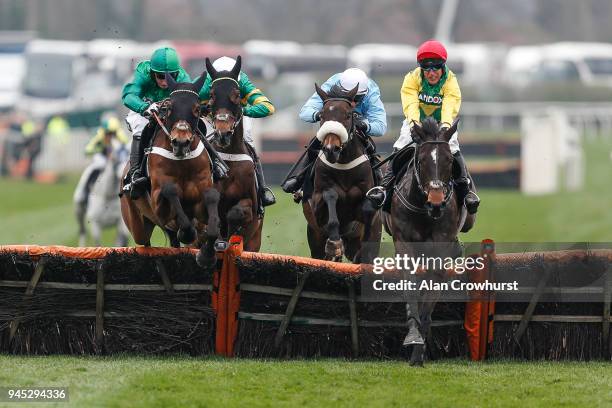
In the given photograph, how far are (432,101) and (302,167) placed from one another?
1.50m

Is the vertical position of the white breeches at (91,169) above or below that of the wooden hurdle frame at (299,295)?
above

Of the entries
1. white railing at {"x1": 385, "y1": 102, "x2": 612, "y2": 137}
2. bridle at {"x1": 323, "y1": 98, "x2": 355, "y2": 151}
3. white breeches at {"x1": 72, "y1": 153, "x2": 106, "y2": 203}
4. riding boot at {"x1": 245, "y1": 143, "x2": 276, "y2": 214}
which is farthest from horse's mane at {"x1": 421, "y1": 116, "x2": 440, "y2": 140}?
white railing at {"x1": 385, "y1": 102, "x2": 612, "y2": 137}

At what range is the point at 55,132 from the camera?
34.8 metres

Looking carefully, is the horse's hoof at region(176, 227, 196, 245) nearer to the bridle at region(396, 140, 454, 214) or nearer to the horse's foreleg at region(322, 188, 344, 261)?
the horse's foreleg at region(322, 188, 344, 261)

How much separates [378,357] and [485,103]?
86.9 feet

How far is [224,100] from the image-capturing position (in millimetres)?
10766

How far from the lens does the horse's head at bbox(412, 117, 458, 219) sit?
389 inches

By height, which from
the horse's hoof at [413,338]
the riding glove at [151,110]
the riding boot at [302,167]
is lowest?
the horse's hoof at [413,338]

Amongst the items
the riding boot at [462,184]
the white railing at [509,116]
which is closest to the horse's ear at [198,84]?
the riding boot at [462,184]

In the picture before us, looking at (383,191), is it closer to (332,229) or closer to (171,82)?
(332,229)

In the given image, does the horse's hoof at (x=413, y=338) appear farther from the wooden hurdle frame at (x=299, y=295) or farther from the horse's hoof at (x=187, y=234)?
the horse's hoof at (x=187, y=234)

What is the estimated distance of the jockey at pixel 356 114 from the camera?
38.1 feet

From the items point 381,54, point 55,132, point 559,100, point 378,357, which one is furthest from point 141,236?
point 381,54

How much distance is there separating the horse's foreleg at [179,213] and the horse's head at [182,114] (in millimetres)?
267
